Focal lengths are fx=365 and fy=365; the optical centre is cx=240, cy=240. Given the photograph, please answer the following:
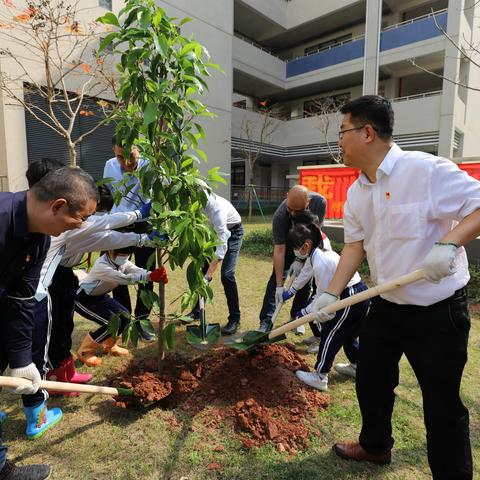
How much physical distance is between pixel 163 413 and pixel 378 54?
1726cm

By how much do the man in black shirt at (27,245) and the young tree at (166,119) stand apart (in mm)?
552

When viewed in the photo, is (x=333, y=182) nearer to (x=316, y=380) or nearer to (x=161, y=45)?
(x=316, y=380)

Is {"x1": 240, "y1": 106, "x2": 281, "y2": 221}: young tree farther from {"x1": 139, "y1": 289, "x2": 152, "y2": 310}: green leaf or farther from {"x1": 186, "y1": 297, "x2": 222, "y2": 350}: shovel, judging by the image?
{"x1": 139, "y1": 289, "x2": 152, "y2": 310}: green leaf

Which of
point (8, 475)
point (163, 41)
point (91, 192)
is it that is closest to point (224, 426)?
point (8, 475)

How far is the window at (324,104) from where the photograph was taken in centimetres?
1788

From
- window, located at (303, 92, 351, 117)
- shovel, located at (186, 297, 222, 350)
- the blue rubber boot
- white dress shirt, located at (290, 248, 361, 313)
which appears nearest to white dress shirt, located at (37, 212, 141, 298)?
the blue rubber boot

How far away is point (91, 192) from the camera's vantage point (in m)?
1.87

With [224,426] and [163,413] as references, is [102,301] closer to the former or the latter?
[163,413]

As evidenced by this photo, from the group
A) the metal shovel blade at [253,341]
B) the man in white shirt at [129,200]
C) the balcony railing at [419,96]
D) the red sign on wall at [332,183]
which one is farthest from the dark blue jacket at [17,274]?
the balcony railing at [419,96]

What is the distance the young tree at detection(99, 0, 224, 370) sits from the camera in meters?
2.17

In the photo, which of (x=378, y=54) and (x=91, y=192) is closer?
(x=91, y=192)

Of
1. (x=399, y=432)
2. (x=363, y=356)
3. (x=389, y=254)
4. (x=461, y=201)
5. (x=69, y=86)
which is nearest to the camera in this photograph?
(x=461, y=201)

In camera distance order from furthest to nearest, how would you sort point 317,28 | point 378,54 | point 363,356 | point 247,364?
point 317,28, point 378,54, point 247,364, point 363,356

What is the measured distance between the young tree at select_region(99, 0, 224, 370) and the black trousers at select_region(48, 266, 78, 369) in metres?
0.63
